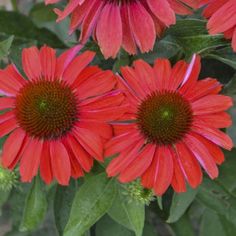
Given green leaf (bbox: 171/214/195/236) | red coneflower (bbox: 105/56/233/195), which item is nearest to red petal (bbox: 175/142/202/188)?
red coneflower (bbox: 105/56/233/195)

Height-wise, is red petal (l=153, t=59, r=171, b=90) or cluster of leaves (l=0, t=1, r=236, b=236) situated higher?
red petal (l=153, t=59, r=171, b=90)

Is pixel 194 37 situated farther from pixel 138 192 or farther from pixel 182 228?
pixel 182 228

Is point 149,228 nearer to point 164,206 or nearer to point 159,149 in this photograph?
point 164,206

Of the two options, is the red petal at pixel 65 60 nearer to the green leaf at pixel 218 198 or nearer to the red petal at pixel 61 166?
the red petal at pixel 61 166

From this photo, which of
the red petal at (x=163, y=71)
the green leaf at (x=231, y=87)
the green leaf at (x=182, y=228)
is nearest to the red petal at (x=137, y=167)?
the red petal at (x=163, y=71)

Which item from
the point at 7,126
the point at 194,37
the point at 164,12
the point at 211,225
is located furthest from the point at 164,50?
the point at 211,225

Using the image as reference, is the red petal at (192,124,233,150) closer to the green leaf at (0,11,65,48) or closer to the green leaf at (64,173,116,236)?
the green leaf at (64,173,116,236)

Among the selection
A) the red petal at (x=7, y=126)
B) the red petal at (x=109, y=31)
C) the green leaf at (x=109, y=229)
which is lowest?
the green leaf at (x=109, y=229)
